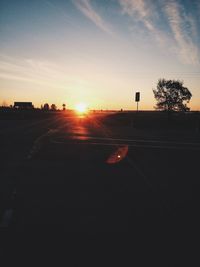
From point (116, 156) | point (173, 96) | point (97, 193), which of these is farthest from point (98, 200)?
point (173, 96)

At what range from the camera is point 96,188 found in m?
7.66

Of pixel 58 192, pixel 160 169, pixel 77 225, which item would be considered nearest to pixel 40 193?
pixel 58 192

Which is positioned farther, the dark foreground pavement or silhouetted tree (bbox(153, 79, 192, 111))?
silhouetted tree (bbox(153, 79, 192, 111))

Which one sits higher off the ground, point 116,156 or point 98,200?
point 98,200

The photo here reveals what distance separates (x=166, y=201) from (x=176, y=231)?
5.51 feet

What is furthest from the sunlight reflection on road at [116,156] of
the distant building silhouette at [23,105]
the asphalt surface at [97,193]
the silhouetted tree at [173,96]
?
the distant building silhouette at [23,105]

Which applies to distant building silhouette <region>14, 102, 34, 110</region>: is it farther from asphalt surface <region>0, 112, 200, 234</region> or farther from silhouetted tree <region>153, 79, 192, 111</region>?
asphalt surface <region>0, 112, 200, 234</region>

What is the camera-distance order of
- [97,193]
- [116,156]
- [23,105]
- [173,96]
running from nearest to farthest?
1. [97,193]
2. [116,156]
3. [173,96]
4. [23,105]

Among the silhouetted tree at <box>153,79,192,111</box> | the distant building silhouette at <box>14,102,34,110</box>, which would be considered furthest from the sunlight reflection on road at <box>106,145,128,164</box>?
the distant building silhouette at <box>14,102,34,110</box>

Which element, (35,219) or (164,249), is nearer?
(164,249)

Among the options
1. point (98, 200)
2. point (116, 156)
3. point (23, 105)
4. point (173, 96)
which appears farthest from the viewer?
point (23, 105)

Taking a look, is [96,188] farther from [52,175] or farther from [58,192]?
[52,175]

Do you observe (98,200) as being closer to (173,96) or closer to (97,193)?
(97,193)

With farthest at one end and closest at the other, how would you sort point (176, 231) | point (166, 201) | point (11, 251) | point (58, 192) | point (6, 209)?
point (58, 192) < point (166, 201) < point (6, 209) < point (176, 231) < point (11, 251)
